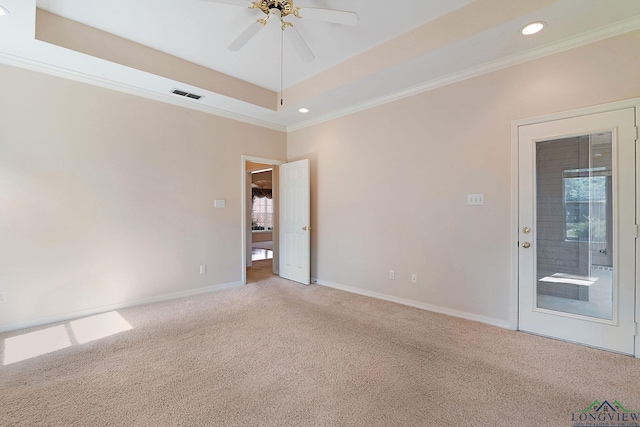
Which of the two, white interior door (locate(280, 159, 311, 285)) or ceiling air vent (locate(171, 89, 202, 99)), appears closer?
ceiling air vent (locate(171, 89, 202, 99))

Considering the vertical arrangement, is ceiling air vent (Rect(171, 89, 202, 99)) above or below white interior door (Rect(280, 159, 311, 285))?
above

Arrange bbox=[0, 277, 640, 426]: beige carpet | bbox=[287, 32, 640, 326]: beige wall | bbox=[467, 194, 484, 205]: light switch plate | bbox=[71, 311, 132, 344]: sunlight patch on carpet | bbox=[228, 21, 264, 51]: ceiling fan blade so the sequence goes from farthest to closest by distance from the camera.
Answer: bbox=[467, 194, 484, 205]: light switch plate < bbox=[71, 311, 132, 344]: sunlight patch on carpet < bbox=[287, 32, 640, 326]: beige wall < bbox=[228, 21, 264, 51]: ceiling fan blade < bbox=[0, 277, 640, 426]: beige carpet

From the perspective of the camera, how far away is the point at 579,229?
258cm

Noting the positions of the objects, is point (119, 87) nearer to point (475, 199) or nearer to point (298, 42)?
point (298, 42)

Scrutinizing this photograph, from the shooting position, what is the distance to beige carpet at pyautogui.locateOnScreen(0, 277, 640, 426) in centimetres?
168

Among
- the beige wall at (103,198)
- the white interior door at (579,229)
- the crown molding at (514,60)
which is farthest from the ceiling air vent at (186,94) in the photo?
the white interior door at (579,229)

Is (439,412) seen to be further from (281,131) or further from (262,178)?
(262,178)

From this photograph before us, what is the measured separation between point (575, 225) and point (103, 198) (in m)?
5.12

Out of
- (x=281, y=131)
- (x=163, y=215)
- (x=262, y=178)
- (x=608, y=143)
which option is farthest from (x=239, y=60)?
(x=262, y=178)

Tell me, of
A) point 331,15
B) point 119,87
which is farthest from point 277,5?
point 119,87

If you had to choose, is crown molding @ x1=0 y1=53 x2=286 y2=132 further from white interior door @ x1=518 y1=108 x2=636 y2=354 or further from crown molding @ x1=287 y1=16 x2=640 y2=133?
white interior door @ x1=518 y1=108 x2=636 y2=354

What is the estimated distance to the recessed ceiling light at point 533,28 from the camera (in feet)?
7.63

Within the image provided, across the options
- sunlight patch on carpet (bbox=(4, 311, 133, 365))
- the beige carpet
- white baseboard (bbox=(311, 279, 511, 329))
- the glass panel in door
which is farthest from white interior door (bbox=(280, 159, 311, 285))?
the glass panel in door

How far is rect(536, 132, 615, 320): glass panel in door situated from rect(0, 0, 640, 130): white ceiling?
1.00 metres
